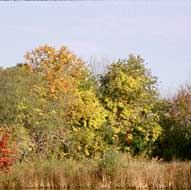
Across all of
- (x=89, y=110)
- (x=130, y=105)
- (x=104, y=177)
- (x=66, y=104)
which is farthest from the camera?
(x=130, y=105)

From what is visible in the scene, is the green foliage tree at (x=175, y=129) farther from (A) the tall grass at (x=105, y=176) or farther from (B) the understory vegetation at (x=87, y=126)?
(A) the tall grass at (x=105, y=176)

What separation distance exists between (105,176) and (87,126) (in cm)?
733

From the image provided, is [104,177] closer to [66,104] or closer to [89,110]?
[66,104]

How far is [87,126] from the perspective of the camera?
28.8 meters

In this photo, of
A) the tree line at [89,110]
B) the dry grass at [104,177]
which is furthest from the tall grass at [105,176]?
the tree line at [89,110]

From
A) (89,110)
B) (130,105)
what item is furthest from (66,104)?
(130,105)

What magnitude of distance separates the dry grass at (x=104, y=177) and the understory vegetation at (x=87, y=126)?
36 millimetres

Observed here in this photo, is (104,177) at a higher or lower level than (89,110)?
lower

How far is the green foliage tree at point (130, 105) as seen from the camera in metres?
30.1

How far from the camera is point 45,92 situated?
86.3ft

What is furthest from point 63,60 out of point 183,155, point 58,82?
point 183,155

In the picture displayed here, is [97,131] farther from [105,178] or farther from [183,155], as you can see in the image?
[105,178]

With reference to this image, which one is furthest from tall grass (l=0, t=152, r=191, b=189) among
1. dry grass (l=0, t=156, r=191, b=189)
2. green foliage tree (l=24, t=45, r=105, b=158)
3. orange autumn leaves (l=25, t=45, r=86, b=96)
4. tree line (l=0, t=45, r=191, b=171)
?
orange autumn leaves (l=25, t=45, r=86, b=96)

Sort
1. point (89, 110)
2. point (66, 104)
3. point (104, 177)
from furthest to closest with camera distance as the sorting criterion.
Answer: point (89, 110) → point (66, 104) → point (104, 177)
